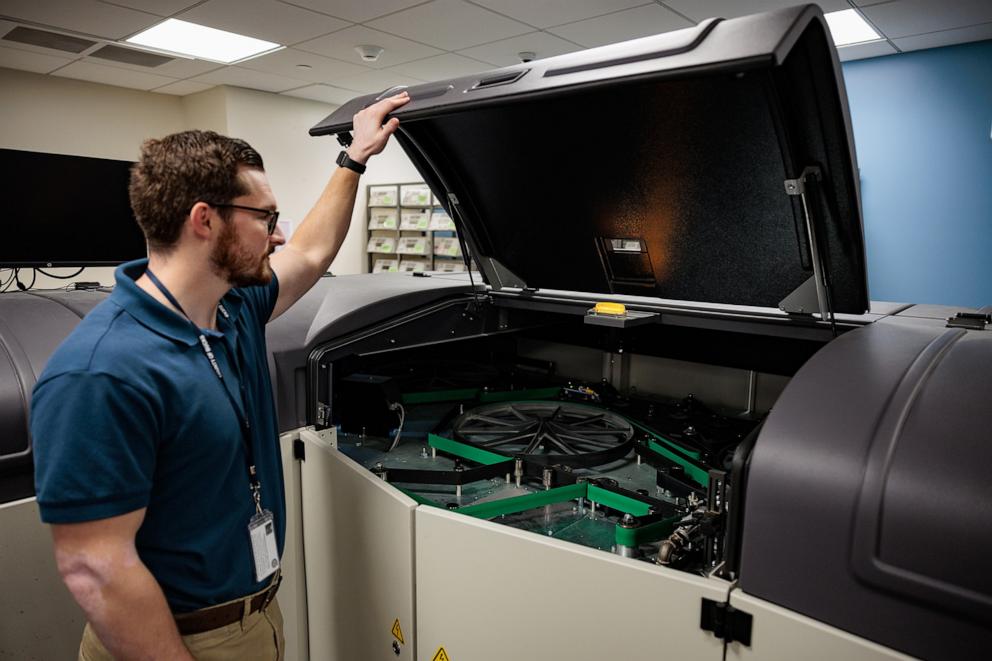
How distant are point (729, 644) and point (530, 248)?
1.12 meters

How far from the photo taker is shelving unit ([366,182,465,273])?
25.8 feet

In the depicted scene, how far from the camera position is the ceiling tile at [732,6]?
164 inches

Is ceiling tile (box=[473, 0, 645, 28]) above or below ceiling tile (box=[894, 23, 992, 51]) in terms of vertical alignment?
below

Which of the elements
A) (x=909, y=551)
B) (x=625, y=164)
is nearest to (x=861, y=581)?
(x=909, y=551)

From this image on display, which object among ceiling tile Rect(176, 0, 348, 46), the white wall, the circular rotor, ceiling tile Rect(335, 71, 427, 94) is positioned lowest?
the circular rotor

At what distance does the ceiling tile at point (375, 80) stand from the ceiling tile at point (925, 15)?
4.22 metres

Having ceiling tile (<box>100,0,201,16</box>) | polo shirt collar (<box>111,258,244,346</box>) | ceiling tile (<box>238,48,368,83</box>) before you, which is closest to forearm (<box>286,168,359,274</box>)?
polo shirt collar (<box>111,258,244,346</box>)

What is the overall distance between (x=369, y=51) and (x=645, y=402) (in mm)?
4932

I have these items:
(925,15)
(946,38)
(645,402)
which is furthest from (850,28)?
(645,402)

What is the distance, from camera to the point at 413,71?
6.45 m

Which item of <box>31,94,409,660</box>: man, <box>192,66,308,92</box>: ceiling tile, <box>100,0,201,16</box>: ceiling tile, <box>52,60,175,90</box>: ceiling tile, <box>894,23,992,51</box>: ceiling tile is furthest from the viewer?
<box>192,66,308,92</box>: ceiling tile

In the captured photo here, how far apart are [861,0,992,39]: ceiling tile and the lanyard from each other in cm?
488

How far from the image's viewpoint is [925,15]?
4375 mm

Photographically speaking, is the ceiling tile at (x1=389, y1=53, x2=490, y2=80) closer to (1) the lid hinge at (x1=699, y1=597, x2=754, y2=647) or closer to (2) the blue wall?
(2) the blue wall
